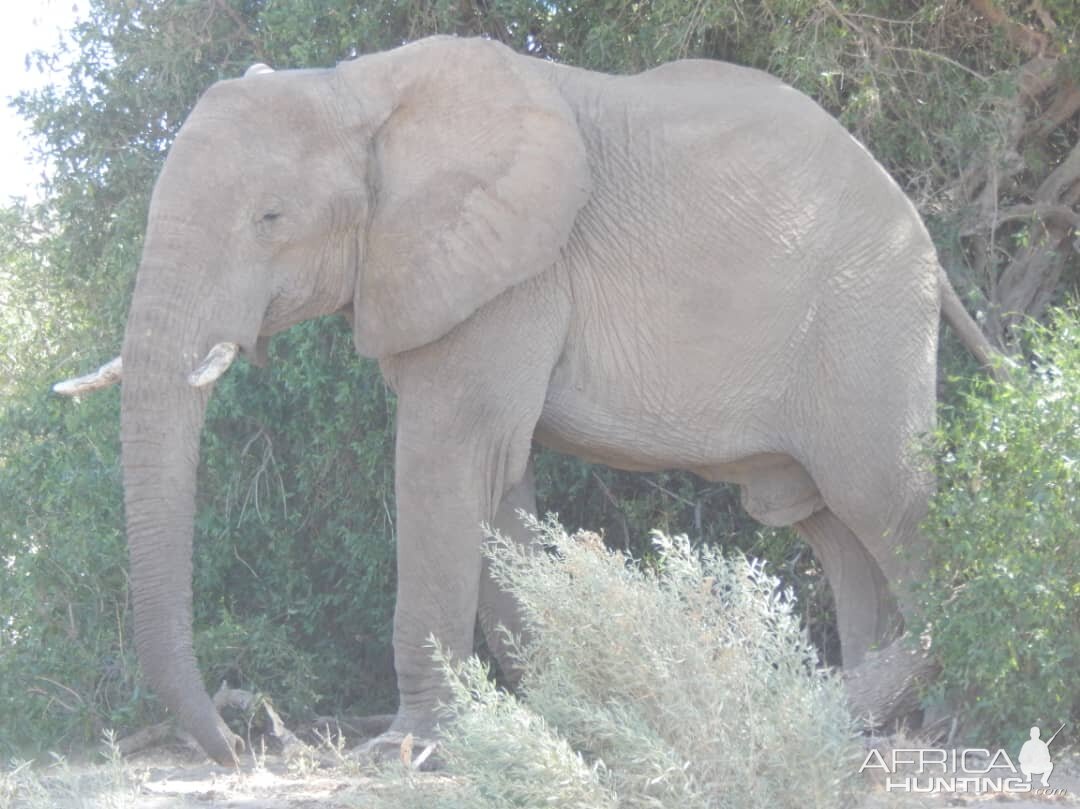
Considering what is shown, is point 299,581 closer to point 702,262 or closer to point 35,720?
point 35,720

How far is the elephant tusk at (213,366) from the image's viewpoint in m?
5.46

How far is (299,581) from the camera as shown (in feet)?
26.8

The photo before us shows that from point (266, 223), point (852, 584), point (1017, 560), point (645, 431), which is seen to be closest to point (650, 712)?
point (1017, 560)

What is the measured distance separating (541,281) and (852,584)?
2003mm

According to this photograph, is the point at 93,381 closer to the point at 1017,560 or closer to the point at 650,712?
the point at 650,712

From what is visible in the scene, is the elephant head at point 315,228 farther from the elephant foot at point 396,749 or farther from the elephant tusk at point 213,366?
A: the elephant foot at point 396,749

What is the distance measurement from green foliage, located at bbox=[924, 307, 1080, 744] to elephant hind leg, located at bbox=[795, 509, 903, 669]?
1297 mm

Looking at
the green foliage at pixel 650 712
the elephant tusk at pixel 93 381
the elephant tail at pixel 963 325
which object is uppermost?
the elephant tusk at pixel 93 381

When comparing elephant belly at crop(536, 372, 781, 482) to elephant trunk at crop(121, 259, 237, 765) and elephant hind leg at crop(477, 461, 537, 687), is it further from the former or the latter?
elephant trunk at crop(121, 259, 237, 765)

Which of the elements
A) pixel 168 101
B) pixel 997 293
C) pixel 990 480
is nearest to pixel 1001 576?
pixel 990 480

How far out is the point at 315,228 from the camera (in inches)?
231

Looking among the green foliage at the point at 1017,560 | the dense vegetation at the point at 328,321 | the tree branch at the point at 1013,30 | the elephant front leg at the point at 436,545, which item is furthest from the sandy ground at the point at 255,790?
the tree branch at the point at 1013,30

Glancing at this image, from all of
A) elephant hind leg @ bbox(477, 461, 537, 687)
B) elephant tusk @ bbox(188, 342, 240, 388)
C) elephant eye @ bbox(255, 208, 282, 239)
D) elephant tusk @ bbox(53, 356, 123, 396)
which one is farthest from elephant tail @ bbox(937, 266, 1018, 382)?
elephant tusk @ bbox(53, 356, 123, 396)

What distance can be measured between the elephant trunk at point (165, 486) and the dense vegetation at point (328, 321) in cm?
187
